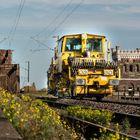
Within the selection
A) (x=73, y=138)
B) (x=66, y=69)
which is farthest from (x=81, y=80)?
(x=73, y=138)

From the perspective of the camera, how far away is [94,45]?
94.8 feet

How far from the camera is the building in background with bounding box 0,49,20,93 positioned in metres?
28.0

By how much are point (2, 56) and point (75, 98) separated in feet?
16.6

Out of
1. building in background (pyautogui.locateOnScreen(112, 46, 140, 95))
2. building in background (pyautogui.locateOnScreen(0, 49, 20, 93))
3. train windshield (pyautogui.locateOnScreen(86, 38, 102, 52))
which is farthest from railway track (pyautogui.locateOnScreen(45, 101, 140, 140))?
building in background (pyautogui.locateOnScreen(112, 46, 140, 95))

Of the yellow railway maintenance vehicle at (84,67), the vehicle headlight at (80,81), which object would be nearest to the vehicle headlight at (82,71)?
the yellow railway maintenance vehicle at (84,67)

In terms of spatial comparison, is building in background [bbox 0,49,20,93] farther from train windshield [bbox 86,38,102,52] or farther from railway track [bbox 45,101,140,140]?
railway track [bbox 45,101,140,140]

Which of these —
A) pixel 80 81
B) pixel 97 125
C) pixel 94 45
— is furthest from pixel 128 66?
pixel 97 125

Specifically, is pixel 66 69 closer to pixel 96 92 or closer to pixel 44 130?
pixel 96 92

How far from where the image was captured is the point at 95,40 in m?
28.8

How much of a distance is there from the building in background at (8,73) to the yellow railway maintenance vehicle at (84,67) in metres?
2.23

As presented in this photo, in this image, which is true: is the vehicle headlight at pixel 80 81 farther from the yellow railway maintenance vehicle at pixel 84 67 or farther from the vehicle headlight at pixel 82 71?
the vehicle headlight at pixel 82 71

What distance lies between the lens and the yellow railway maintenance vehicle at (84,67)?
27.3 m

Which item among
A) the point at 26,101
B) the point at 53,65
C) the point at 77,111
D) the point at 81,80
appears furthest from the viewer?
the point at 53,65

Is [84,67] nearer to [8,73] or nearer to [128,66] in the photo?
Answer: [8,73]
